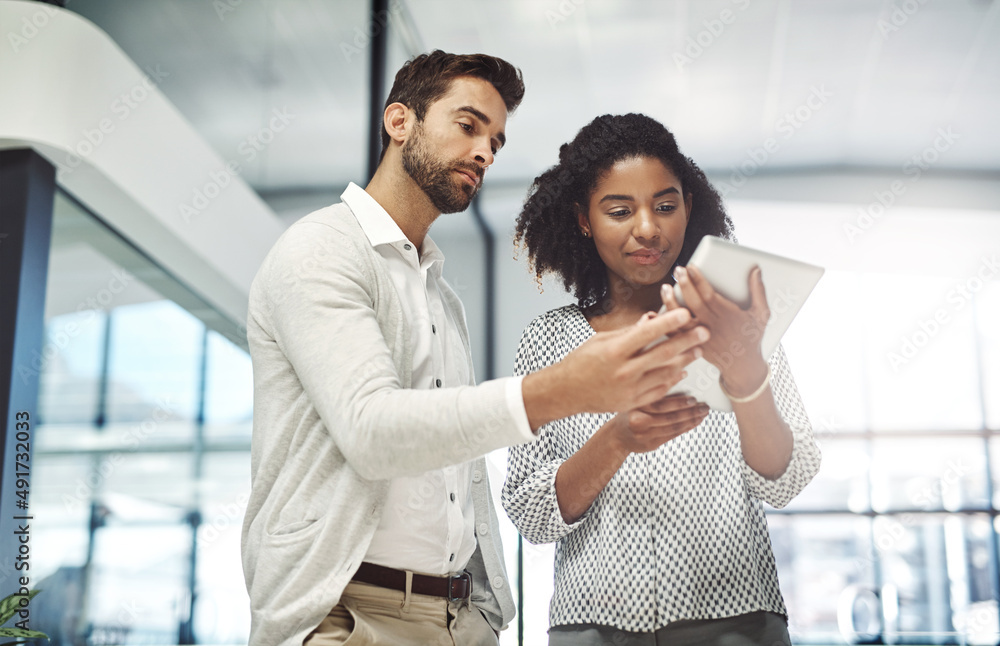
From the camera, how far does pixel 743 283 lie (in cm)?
113

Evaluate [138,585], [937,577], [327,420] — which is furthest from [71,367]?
[937,577]

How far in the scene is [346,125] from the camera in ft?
16.6

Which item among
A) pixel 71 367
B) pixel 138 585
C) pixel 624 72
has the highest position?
pixel 624 72

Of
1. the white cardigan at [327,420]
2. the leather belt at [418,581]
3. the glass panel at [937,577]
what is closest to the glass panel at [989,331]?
the glass panel at [937,577]

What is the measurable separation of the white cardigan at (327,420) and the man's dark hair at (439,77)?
0.38 m

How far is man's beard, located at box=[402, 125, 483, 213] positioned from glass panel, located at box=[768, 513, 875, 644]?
796 centimetres

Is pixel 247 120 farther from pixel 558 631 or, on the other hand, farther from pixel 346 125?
pixel 558 631

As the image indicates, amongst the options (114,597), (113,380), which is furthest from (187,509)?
(113,380)

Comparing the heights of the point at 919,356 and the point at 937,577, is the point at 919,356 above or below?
above

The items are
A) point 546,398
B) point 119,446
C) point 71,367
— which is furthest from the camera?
point 119,446

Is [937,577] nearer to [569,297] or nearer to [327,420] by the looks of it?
[569,297]

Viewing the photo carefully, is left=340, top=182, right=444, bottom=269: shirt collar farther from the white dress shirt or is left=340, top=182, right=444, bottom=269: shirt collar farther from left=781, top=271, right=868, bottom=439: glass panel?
left=781, top=271, right=868, bottom=439: glass panel

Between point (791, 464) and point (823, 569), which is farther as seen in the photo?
point (823, 569)

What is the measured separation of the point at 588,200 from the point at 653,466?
20.6 inches
